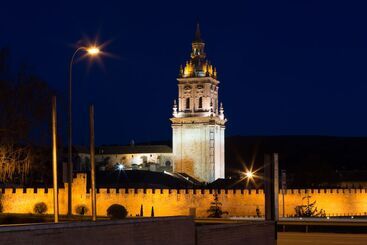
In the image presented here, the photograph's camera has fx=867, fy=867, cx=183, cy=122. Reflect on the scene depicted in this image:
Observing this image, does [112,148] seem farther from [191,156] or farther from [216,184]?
[216,184]

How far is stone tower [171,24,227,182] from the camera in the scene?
347 ft

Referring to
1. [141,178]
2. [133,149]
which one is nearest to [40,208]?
[141,178]

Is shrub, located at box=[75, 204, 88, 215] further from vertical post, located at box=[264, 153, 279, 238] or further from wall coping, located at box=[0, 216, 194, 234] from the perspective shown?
wall coping, located at box=[0, 216, 194, 234]

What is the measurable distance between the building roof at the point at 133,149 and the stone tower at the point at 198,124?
30.3 meters

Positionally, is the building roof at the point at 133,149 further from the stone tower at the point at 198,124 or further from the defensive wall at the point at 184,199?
the defensive wall at the point at 184,199

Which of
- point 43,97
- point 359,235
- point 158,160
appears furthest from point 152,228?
point 158,160

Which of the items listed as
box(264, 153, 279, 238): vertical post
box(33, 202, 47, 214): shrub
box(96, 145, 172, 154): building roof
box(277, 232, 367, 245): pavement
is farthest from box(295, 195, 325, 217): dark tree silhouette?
box(96, 145, 172, 154): building roof

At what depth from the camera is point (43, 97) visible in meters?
45.3

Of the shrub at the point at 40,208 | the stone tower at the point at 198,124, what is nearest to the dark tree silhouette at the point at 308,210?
the shrub at the point at 40,208

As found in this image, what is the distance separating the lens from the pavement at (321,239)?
27234 millimetres

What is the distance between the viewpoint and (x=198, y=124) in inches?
4173

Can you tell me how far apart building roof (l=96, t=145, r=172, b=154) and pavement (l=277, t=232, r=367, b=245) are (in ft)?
351

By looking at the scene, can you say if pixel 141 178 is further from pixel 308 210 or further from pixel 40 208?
pixel 40 208

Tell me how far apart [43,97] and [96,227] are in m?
29.7
